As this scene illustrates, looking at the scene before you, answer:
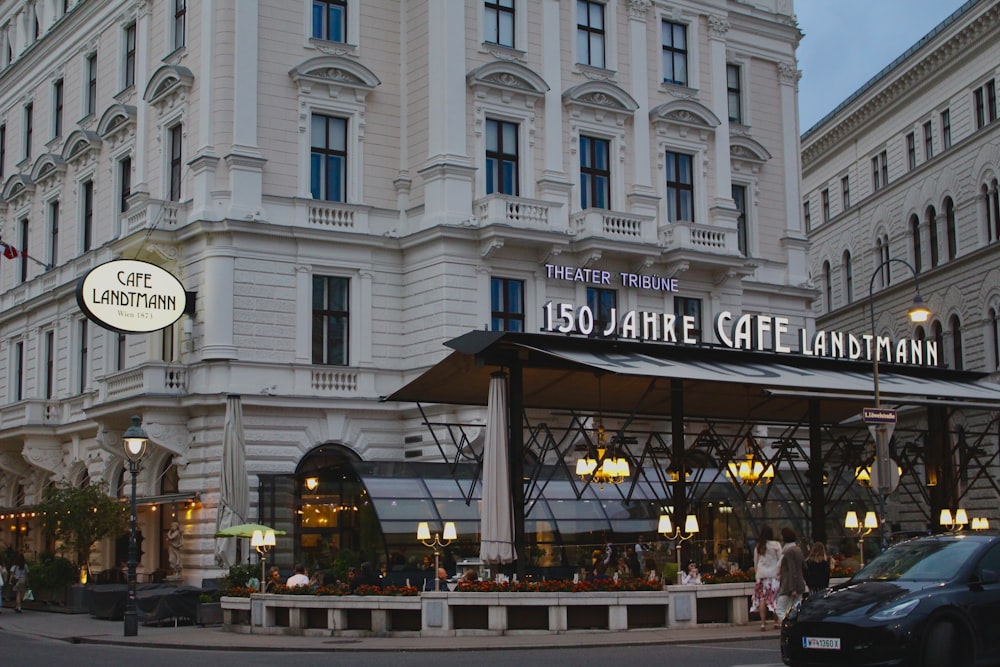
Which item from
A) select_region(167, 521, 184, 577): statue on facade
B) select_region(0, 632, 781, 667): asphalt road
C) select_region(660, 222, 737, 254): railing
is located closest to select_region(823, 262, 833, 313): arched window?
select_region(660, 222, 737, 254): railing

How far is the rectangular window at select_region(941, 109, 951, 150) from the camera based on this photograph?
210ft

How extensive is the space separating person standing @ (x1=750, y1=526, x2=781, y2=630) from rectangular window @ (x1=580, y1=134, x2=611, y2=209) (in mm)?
22792

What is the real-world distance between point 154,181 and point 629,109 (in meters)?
16.8

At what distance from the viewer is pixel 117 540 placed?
46312mm

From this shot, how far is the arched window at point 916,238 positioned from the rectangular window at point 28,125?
42086 mm

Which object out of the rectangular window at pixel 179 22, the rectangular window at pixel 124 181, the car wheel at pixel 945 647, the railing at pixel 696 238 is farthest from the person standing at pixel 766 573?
the rectangular window at pixel 124 181

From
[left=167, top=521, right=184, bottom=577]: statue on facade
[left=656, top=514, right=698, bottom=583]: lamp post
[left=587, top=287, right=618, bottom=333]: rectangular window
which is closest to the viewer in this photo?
[left=656, top=514, right=698, bottom=583]: lamp post

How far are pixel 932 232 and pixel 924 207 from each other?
1417 mm

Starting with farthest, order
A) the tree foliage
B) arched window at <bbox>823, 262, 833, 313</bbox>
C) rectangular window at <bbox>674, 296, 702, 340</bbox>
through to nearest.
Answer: arched window at <bbox>823, 262, 833, 313</bbox> < rectangular window at <bbox>674, 296, 702, 340</bbox> < the tree foliage

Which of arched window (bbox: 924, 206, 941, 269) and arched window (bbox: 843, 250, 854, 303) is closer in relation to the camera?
arched window (bbox: 924, 206, 941, 269)

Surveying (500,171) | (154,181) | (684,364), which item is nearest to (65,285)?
(154,181)

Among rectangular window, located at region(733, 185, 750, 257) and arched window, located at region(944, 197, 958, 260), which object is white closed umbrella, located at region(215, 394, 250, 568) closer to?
rectangular window, located at region(733, 185, 750, 257)

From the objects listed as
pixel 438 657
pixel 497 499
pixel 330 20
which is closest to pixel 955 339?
pixel 330 20

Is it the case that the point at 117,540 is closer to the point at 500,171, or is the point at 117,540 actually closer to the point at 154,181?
the point at 154,181
